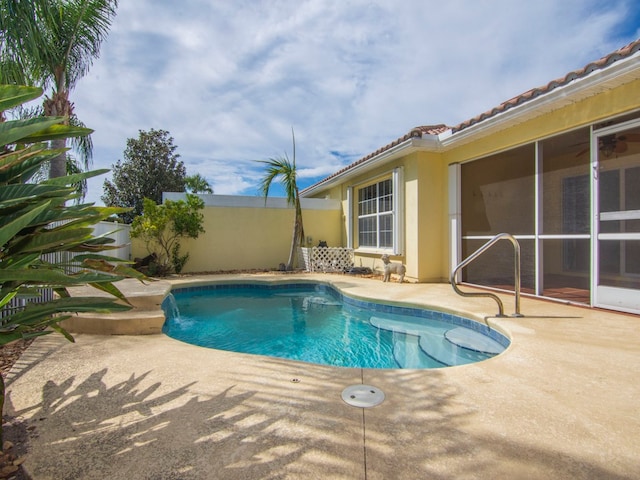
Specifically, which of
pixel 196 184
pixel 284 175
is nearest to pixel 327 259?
pixel 284 175

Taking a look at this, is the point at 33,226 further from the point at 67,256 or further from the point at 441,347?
the point at 67,256

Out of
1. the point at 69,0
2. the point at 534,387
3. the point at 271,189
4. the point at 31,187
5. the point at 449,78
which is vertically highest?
the point at 69,0

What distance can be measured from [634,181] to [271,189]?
377 inches

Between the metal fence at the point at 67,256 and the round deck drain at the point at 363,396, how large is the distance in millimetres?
1901

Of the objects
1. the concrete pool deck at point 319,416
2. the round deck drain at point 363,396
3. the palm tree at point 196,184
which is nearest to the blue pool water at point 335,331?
the concrete pool deck at point 319,416

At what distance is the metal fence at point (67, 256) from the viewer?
2.82m

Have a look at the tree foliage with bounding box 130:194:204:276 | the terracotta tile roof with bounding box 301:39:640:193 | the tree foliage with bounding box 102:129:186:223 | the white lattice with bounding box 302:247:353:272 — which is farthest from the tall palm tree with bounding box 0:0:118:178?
the tree foliage with bounding box 102:129:186:223

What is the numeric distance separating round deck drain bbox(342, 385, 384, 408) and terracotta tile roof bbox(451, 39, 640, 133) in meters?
5.29

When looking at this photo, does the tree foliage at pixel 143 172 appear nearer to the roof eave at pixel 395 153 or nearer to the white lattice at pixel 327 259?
the white lattice at pixel 327 259

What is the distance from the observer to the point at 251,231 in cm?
1270

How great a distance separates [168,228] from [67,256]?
5.67m

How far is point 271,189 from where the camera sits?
38.6 ft

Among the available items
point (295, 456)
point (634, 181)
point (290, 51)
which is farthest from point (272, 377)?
point (290, 51)

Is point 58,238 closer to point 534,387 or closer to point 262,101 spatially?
point 534,387
